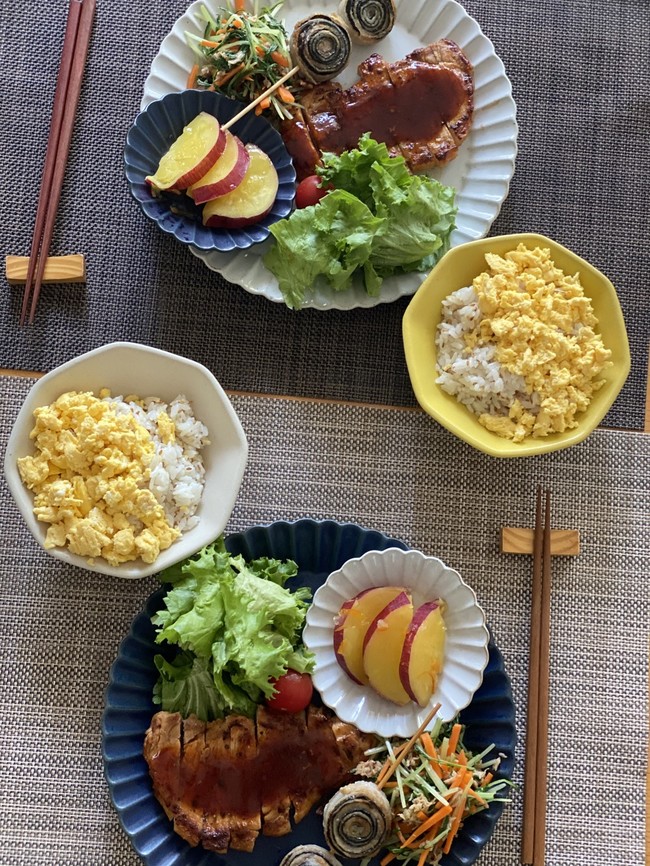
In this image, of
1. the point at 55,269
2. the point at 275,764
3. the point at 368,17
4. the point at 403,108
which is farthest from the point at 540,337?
the point at 55,269

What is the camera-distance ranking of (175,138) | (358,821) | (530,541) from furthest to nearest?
(530,541), (175,138), (358,821)

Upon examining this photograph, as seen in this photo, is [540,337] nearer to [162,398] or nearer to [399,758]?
[162,398]

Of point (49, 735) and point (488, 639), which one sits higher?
point (488, 639)

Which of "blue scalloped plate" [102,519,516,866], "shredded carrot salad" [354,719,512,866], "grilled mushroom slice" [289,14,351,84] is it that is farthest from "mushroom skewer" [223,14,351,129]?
"shredded carrot salad" [354,719,512,866]

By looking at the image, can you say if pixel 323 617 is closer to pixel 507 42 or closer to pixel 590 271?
pixel 590 271

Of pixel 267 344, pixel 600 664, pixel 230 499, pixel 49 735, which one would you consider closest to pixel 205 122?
pixel 267 344

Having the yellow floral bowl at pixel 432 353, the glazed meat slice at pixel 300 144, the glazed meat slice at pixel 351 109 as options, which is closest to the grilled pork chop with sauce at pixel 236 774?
the yellow floral bowl at pixel 432 353
